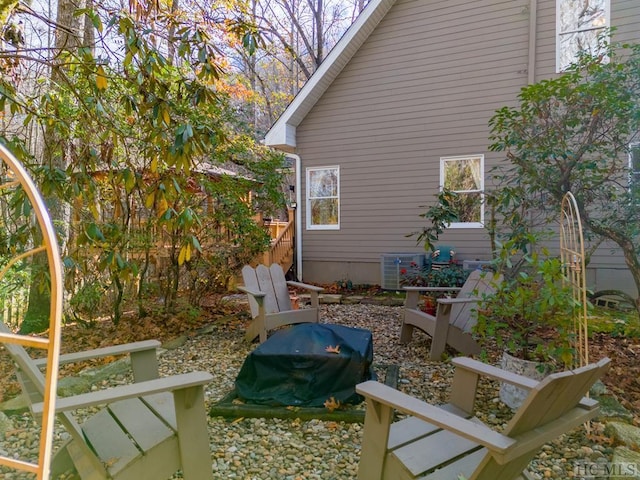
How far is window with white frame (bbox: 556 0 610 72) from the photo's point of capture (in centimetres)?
679

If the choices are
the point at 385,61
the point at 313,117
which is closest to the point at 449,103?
the point at 385,61

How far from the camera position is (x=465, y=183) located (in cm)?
766

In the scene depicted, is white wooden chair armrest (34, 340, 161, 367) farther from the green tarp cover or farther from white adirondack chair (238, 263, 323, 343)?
white adirondack chair (238, 263, 323, 343)

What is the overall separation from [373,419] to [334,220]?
7.13 meters

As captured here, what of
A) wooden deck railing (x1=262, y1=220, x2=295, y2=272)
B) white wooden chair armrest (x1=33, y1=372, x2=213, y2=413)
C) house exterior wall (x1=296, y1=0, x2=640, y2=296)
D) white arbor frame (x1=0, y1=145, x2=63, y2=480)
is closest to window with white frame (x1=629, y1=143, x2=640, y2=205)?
house exterior wall (x1=296, y1=0, x2=640, y2=296)

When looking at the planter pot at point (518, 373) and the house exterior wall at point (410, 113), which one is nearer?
the planter pot at point (518, 373)

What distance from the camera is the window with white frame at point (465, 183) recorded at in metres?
7.48

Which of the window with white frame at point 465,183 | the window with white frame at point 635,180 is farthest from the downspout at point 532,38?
the window with white frame at point 635,180

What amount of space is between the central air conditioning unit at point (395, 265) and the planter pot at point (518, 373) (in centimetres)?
456

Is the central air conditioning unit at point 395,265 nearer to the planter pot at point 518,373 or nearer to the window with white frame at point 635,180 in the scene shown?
the window with white frame at point 635,180

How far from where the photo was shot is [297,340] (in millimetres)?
3320

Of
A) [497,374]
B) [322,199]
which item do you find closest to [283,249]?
[322,199]

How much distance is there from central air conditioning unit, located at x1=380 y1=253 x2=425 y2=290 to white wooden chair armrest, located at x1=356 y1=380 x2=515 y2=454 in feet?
19.4

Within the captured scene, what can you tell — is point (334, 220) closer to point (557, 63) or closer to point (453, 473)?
point (557, 63)
